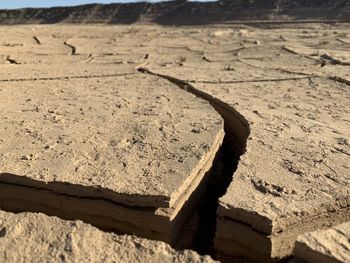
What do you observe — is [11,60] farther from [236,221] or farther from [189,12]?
[189,12]

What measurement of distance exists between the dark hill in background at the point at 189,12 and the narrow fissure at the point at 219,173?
29.9 feet

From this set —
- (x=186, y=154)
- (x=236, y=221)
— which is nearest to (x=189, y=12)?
(x=186, y=154)

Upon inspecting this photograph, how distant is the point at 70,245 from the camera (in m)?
1.30

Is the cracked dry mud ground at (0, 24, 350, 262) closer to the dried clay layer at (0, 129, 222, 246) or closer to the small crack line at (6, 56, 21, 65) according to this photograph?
the dried clay layer at (0, 129, 222, 246)

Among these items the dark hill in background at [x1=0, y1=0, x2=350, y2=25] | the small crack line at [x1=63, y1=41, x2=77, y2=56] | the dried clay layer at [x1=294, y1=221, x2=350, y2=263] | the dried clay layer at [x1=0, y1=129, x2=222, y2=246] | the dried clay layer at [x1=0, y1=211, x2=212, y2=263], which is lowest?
the dark hill in background at [x1=0, y1=0, x2=350, y2=25]

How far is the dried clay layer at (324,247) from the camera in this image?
4.12 ft

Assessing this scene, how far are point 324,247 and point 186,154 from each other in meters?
0.83

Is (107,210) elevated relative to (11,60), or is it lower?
elevated

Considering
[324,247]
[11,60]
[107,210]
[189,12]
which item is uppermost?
[324,247]

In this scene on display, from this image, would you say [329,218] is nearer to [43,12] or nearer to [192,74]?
[192,74]

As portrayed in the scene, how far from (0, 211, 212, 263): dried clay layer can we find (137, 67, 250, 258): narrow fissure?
17.6 inches

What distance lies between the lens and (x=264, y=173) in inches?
71.1

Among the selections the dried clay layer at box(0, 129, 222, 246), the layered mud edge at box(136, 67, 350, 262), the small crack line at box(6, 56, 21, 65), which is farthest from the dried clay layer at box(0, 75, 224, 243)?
the small crack line at box(6, 56, 21, 65)

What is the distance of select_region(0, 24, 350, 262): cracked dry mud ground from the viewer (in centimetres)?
157
